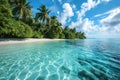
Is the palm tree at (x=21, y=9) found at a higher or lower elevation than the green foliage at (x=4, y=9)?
higher

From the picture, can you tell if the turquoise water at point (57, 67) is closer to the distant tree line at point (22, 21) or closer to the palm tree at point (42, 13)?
the distant tree line at point (22, 21)

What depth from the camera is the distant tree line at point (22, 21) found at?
73.2ft

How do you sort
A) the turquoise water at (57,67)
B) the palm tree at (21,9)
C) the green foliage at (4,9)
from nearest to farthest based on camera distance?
the turquoise water at (57,67)
the green foliage at (4,9)
the palm tree at (21,9)

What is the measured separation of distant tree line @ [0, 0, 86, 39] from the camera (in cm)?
2230

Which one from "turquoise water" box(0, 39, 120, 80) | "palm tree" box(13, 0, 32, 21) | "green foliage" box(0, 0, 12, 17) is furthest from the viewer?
"palm tree" box(13, 0, 32, 21)

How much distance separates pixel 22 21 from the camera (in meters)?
37.4

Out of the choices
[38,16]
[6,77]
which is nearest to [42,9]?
[38,16]

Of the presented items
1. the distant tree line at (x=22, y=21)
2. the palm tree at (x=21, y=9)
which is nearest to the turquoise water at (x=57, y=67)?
the distant tree line at (x=22, y=21)

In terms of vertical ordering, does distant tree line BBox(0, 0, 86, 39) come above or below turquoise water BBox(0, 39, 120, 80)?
above

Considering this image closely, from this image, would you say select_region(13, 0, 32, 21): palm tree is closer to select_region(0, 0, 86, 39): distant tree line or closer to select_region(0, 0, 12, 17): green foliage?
select_region(0, 0, 86, 39): distant tree line

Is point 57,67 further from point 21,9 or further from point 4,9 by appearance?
point 21,9

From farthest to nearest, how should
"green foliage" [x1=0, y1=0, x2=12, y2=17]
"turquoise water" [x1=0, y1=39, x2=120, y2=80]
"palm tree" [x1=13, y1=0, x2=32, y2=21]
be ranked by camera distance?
"palm tree" [x1=13, y1=0, x2=32, y2=21], "green foliage" [x1=0, y1=0, x2=12, y2=17], "turquoise water" [x1=0, y1=39, x2=120, y2=80]

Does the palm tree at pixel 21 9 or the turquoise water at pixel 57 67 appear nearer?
the turquoise water at pixel 57 67

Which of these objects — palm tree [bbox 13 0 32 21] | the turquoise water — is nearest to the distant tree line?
palm tree [bbox 13 0 32 21]
